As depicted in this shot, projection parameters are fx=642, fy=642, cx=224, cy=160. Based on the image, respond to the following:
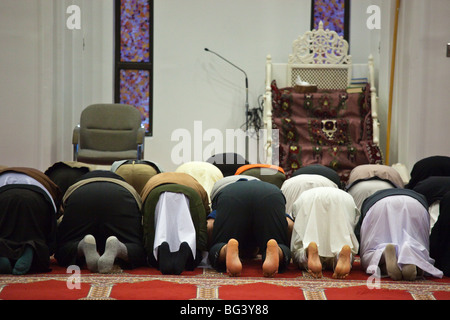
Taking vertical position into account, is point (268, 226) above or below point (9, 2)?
below

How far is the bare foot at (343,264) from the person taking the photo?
4.16m

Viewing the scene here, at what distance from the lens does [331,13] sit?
10.2 meters

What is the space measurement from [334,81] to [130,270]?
5.80 m

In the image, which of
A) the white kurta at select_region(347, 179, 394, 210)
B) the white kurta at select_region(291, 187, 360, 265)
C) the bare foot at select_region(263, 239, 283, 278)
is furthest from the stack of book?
the bare foot at select_region(263, 239, 283, 278)

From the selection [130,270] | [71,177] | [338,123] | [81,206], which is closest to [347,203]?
[130,270]

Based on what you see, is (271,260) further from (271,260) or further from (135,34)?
(135,34)

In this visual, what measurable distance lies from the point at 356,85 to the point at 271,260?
5.49m

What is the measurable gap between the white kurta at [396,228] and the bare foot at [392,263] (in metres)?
0.10

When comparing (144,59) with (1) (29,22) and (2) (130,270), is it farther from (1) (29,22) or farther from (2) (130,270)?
(2) (130,270)

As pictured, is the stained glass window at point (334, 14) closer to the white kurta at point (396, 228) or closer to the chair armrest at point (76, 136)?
the chair armrest at point (76, 136)

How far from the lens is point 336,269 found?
4156 mm

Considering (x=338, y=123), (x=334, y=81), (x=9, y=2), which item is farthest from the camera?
(x=334, y=81)

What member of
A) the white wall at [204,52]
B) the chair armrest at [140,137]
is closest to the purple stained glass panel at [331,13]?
the white wall at [204,52]

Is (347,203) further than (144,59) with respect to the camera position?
No
